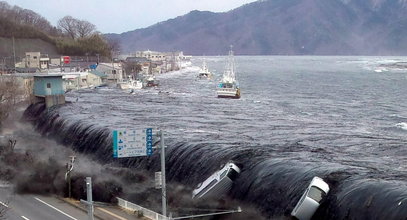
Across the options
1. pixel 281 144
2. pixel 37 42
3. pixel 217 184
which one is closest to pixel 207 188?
pixel 217 184

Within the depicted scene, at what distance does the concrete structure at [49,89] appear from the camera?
44.6m

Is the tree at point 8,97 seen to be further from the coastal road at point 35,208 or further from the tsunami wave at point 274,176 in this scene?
the coastal road at point 35,208

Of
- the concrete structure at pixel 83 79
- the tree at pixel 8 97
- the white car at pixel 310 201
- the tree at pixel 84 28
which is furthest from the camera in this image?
the tree at pixel 84 28

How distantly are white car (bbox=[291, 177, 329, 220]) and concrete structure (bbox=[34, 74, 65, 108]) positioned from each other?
30.2 meters

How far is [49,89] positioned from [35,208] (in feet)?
83.8

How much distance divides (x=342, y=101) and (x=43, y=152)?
38474mm

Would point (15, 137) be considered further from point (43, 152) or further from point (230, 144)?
point (230, 144)

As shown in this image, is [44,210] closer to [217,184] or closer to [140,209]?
[140,209]

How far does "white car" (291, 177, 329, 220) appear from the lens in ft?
60.9

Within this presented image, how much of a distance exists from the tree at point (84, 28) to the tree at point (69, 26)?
94 centimetres

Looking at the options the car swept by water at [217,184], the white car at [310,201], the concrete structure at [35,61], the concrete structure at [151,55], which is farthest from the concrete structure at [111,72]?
the concrete structure at [151,55]

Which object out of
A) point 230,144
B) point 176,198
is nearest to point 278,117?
point 230,144

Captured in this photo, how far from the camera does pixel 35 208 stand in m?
21.4

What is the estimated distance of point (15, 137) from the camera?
36906mm
